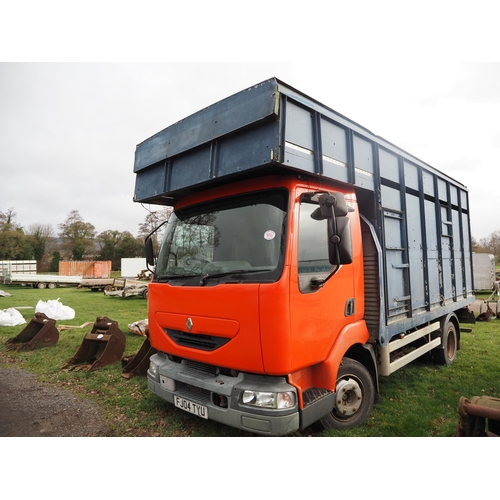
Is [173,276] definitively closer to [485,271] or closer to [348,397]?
[348,397]

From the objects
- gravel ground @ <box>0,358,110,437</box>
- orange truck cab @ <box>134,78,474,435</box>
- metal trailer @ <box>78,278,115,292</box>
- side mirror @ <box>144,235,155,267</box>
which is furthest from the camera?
metal trailer @ <box>78,278,115,292</box>

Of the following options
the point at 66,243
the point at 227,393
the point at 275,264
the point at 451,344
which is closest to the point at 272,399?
the point at 227,393

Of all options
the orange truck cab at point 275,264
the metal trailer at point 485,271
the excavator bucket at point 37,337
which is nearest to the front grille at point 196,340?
the orange truck cab at point 275,264

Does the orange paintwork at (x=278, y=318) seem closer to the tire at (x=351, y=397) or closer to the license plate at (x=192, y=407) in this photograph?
the tire at (x=351, y=397)

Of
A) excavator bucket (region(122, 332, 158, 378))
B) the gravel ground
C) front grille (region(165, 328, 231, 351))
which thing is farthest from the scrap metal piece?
excavator bucket (region(122, 332, 158, 378))

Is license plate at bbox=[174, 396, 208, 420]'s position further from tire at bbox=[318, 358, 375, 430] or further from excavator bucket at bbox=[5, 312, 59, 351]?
excavator bucket at bbox=[5, 312, 59, 351]

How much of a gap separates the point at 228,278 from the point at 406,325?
8.25 feet

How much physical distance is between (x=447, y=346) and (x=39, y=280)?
26280 mm

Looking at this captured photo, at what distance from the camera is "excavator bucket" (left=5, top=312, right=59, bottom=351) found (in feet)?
22.4

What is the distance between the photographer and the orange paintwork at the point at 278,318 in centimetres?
251

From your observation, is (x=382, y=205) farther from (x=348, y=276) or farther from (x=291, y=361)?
(x=291, y=361)

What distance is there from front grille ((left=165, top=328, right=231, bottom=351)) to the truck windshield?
0.50 m

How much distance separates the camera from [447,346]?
5586 mm

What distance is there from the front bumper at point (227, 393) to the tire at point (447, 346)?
394cm
